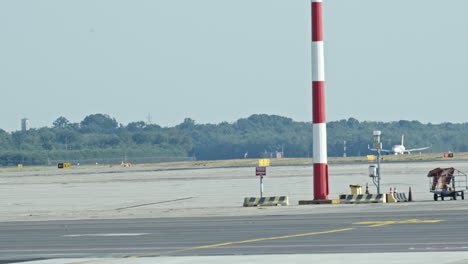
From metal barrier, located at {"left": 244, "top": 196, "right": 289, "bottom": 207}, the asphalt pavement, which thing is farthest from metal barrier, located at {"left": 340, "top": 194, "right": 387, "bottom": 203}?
the asphalt pavement

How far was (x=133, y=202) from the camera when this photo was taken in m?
62.6

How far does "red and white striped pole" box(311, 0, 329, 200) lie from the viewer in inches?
2047

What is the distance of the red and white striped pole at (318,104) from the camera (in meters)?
52.0

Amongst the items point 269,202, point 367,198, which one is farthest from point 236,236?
point 269,202

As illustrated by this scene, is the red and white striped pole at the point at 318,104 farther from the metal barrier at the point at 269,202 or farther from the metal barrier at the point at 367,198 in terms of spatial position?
the metal barrier at the point at 269,202

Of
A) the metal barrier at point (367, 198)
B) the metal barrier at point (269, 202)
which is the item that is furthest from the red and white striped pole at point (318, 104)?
the metal barrier at point (269, 202)

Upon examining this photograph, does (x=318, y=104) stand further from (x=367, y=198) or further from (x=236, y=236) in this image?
(x=236, y=236)

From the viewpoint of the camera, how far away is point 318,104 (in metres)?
52.0

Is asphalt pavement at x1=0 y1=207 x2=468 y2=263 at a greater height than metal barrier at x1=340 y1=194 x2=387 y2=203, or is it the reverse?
metal barrier at x1=340 y1=194 x2=387 y2=203

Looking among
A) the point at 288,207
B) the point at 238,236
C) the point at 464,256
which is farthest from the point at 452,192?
the point at 464,256

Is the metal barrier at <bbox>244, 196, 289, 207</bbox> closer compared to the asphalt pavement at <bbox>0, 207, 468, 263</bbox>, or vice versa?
the asphalt pavement at <bbox>0, 207, 468, 263</bbox>

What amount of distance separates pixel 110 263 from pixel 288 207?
1018 inches

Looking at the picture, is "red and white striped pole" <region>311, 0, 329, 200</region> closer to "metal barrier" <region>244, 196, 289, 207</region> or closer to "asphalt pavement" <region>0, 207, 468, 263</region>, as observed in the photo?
"metal barrier" <region>244, 196, 289, 207</region>

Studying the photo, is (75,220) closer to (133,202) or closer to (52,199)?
(133,202)
